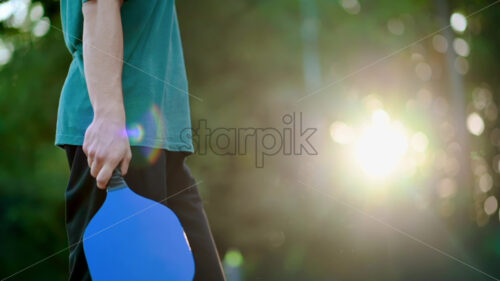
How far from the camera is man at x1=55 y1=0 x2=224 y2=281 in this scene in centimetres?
83

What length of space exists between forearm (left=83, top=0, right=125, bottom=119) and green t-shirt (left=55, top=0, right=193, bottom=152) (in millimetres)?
58

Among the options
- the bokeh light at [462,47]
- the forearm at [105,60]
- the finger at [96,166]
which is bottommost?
the finger at [96,166]

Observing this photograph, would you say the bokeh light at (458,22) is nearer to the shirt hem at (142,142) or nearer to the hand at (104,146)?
the shirt hem at (142,142)

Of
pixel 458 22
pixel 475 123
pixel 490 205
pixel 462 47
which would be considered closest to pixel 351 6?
pixel 458 22

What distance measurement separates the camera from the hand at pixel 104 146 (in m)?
0.81

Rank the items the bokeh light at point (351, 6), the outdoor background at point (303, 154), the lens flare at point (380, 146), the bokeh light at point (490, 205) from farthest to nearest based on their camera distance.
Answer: the bokeh light at point (490, 205), the lens flare at point (380, 146), the bokeh light at point (351, 6), the outdoor background at point (303, 154)

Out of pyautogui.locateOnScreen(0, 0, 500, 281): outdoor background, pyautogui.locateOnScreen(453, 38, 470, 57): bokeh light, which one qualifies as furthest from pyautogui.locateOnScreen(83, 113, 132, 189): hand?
pyautogui.locateOnScreen(453, 38, 470, 57): bokeh light

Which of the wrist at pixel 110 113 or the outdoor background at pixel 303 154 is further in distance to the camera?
the outdoor background at pixel 303 154

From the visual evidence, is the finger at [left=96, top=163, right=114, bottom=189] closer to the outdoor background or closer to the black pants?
the black pants

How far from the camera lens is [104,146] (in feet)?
2.65

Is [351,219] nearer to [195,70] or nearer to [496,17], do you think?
[195,70]

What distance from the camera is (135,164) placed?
88cm

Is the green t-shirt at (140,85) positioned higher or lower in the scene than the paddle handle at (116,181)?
higher

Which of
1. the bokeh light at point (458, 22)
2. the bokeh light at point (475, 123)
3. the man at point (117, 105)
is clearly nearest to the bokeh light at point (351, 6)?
the bokeh light at point (458, 22)
